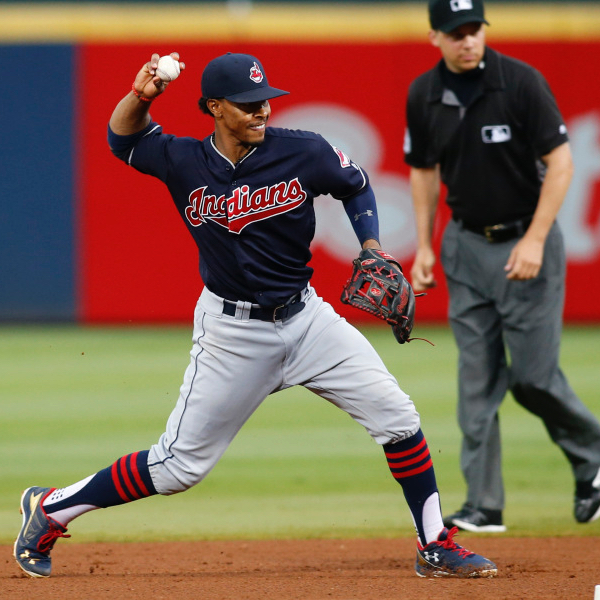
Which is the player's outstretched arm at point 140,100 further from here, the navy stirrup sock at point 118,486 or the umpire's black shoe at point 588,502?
the umpire's black shoe at point 588,502

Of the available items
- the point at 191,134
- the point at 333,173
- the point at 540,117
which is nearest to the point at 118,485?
the point at 333,173

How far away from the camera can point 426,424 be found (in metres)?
7.21

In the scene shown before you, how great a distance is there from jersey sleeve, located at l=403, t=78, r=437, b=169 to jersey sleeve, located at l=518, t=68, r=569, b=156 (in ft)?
1.56

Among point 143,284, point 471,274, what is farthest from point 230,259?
point 143,284

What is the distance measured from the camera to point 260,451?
263 inches

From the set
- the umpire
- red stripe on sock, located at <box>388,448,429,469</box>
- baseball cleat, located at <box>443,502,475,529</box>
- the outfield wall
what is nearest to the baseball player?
red stripe on sock, located at <box>388,448,429,469</box>

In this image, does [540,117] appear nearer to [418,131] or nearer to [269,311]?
[418,131]

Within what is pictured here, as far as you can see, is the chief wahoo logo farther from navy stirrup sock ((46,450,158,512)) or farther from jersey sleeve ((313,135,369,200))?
navy stirrup sock ((46,450,158,512))

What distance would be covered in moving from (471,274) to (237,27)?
6755mm

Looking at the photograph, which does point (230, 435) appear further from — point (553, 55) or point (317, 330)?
point (553, 55)

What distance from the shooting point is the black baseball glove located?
400 cm

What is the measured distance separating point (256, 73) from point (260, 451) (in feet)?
10.4

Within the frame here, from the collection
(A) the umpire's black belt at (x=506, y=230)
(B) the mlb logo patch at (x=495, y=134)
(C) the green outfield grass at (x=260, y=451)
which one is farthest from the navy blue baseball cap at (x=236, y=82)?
(A) the umpire's black belt at (x=506, y=230)

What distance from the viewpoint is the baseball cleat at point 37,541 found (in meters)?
4.14
